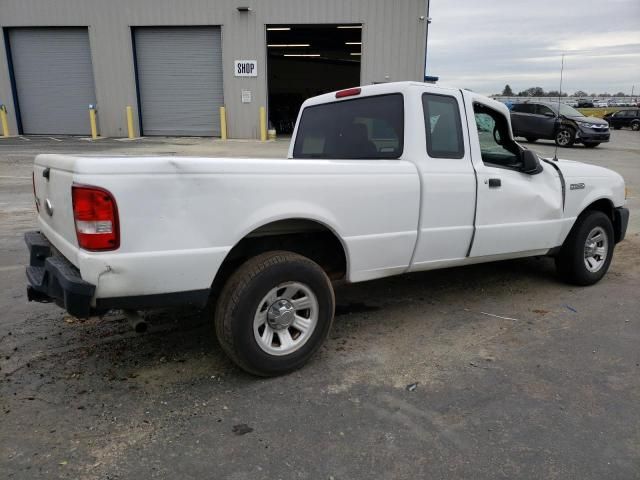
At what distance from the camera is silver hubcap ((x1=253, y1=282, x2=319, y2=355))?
125 inches

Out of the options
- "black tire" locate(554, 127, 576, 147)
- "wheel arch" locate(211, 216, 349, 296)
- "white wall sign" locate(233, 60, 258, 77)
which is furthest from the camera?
"white wall sign" locate(233, 60, 258, 77)

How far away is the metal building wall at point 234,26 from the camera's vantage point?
68.5ft

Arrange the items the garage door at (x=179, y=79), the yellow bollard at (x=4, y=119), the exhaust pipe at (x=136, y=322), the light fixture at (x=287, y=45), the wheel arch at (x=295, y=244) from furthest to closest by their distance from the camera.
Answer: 1. the light fixture at (x=287, y=45)
2. the yellow bollard at (x=4, y=119)
3. the garage door at (x=179, y=79)
4. the wheel arch at (x=295, y=244)
5. the exhaust pipe at (x=136, y=322)

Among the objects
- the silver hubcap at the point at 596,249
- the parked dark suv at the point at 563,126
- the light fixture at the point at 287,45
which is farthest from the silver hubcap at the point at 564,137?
the silver hubcap at the point at 596,249

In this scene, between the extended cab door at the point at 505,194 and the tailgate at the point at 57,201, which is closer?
the tailgate at the point at 57,201

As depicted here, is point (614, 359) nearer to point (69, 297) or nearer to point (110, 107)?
point (69, 297)

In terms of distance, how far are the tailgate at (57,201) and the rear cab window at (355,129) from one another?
7.06 feet

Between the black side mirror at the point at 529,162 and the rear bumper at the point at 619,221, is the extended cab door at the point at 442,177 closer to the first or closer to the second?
the black side mirror at the point at 529,162

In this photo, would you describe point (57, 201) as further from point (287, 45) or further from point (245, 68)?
point (287, 45)

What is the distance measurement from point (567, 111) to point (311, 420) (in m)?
23.1

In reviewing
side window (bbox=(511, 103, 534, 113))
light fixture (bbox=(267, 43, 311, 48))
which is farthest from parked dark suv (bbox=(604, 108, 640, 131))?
light fixture (bbox=(267, 43, 311, 48))

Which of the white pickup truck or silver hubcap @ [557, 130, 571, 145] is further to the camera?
silver hubcap @ [557, 130, 571, 145]

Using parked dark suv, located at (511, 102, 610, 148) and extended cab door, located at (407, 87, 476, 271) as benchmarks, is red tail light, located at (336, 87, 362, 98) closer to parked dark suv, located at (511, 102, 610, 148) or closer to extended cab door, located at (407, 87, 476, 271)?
extended cab door, located at (407, 87, 476, 271)

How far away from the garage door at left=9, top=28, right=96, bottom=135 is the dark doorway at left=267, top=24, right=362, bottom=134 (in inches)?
366
